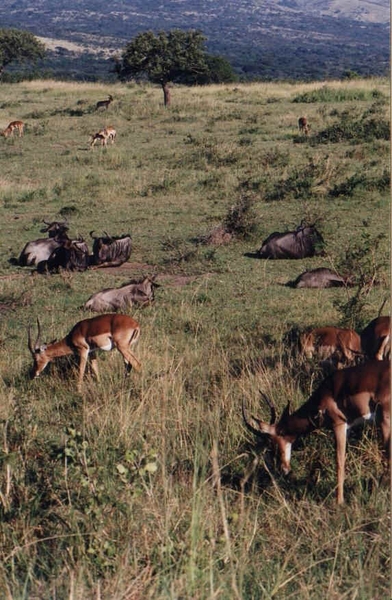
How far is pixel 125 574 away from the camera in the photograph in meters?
3.50

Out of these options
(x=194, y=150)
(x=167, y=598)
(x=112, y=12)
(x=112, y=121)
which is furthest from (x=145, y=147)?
(x=112, y=12)

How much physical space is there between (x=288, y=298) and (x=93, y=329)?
3273 millimetres

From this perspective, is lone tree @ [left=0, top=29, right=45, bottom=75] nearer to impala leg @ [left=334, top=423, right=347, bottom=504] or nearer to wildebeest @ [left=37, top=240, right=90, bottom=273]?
wildebeest @ [left=37, top=240, right=90, bottom=273]

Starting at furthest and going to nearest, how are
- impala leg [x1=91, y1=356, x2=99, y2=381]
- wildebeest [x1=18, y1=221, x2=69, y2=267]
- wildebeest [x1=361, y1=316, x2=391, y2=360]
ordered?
wildebeest [x1=18, y1=221, x2=69, y2=267] → impala leg [x1=91, y1=356, x2=99, y2=381] → wildebeest [x1=361, y1=316, x2=391, y2=360]

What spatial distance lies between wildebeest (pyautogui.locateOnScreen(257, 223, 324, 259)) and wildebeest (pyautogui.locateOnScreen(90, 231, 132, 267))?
1799mm

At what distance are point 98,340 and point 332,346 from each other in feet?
5.90

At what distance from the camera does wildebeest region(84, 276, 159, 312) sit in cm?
977

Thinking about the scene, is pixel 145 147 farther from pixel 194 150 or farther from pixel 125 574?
pixel 125 574

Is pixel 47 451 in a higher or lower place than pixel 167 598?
lower

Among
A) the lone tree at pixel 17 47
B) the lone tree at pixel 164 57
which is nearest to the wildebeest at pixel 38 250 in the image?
the lone tree at pixel 164 57

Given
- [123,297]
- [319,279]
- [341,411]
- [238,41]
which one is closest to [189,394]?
[341,411]

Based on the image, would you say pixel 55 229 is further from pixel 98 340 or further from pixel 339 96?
pixel 339 96

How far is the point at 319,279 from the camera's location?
10406 mm

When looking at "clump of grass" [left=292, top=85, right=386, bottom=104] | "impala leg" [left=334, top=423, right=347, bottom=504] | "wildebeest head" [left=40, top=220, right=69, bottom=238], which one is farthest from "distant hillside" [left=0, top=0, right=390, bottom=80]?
"impala leg" [left=334, top=423, right=347, bottom=504]
